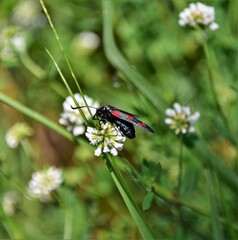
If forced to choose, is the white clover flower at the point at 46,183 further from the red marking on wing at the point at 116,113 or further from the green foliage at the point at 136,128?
the red marking on wing at the point at 116,113

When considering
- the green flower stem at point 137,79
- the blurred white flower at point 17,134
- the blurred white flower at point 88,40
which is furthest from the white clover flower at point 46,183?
the blurred white flower at point 88,40

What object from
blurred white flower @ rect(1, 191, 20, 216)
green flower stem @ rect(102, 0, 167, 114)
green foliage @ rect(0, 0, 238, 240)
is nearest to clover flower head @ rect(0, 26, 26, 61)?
green foliage @ rect(0, 0, 238, 240)

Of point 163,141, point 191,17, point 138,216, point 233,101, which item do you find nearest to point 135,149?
point 163,141

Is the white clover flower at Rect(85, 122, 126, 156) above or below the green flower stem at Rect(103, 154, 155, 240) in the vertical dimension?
above

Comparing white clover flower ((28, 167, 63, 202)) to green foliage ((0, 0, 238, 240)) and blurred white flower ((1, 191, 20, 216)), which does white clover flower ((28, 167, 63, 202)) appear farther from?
blurred white flower ((1, 191, 20, 216))

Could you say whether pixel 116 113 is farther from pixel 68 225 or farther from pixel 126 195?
pixel 68 225

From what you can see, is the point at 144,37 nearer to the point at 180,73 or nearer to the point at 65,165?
the point at 180,73
